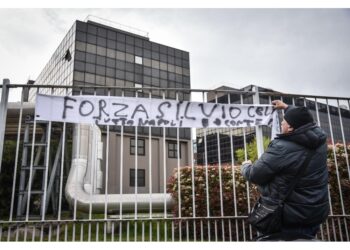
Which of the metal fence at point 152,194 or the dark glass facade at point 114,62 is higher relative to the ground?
the dark glass facade at point 114,62

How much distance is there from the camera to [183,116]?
159 inches

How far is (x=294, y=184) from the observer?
2.55m

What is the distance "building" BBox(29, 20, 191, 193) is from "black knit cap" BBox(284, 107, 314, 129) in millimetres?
22061

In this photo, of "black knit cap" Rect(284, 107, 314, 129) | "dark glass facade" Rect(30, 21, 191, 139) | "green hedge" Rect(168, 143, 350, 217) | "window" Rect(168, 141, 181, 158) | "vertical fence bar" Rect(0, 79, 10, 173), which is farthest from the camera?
"dark glass facade" Rect(30, 21, 191, 139)

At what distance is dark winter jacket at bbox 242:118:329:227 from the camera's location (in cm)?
256

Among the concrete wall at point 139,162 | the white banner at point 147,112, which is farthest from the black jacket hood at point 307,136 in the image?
the concrete wall at point 139,162

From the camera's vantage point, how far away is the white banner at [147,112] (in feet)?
12.6

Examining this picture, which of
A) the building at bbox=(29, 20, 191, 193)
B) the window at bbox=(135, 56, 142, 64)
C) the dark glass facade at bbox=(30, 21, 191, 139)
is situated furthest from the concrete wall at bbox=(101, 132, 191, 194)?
the window at bbox=(135, 56, 142, 64)

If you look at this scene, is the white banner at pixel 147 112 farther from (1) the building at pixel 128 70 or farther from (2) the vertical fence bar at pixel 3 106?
(1) the building at pixel 128 70

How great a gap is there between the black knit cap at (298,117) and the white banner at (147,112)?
1261 millimetres

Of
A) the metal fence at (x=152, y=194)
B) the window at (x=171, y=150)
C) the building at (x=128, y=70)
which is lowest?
the metal fence at (x=152, y=194)

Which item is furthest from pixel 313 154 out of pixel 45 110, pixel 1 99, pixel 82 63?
pixel 82 63

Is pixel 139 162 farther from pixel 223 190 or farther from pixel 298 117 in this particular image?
pixel 298 117

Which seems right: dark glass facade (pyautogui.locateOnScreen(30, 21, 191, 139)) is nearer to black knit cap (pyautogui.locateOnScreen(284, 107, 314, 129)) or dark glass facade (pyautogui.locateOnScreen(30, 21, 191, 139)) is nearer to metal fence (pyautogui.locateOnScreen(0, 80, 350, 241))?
metal fence (pyautogui.locateOnScreen(0, 80, 350, 241))
